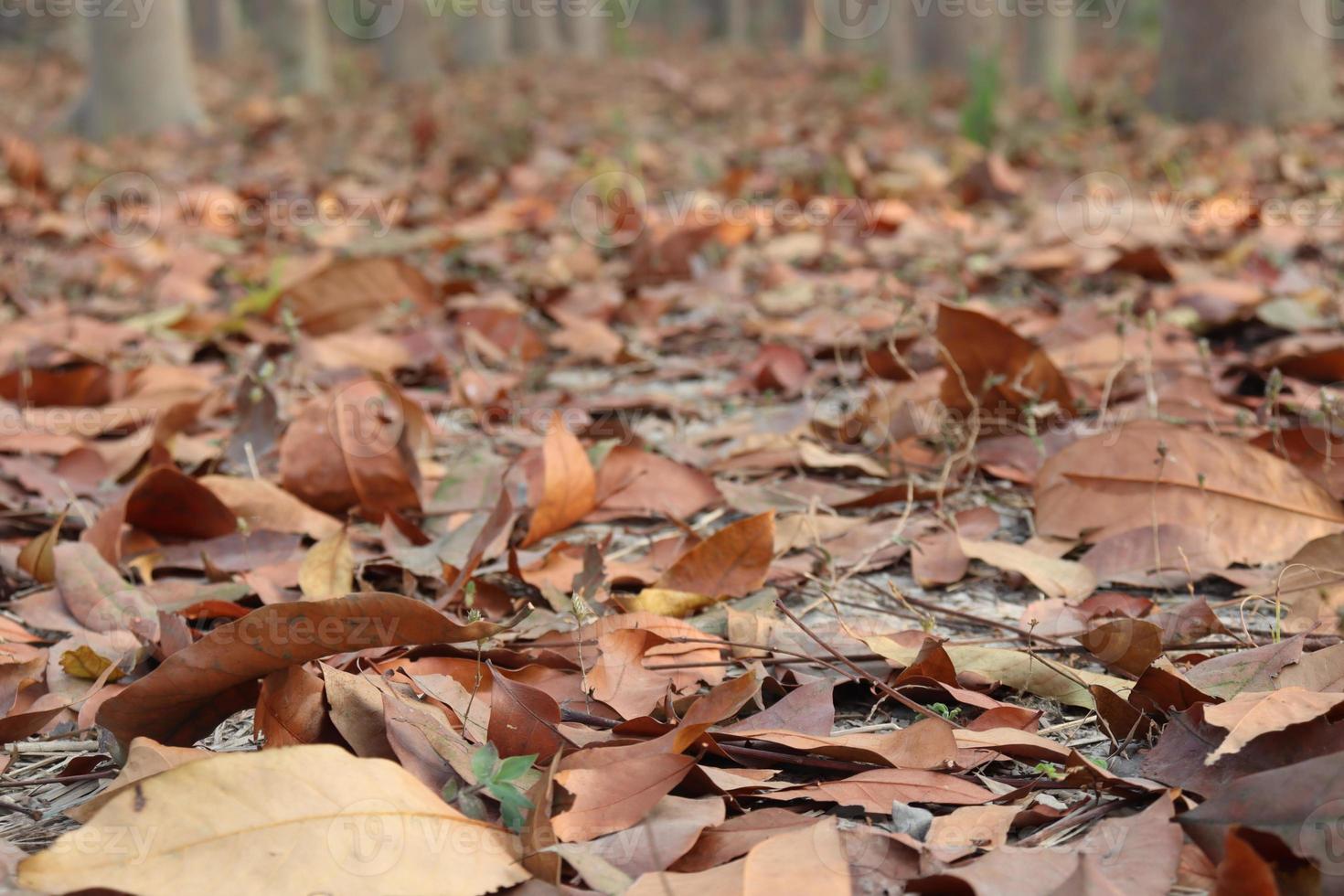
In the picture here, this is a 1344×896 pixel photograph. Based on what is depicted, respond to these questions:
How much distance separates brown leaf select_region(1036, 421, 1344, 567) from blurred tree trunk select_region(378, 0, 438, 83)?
13721 mm

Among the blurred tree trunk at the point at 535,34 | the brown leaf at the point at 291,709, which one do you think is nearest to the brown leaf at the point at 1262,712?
the brown leaf at the point at 291,709

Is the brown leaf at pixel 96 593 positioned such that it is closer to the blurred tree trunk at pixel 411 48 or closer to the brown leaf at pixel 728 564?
the brown leaf at pixel 728 564

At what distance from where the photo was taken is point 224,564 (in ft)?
5.43

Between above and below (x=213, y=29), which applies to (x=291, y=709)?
below

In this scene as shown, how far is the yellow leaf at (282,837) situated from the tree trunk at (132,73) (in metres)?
8.30

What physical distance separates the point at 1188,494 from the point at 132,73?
852cm

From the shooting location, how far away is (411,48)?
1472 centimetres

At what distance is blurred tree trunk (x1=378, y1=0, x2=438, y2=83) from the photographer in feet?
47.4

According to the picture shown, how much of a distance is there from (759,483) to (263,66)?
18766mm

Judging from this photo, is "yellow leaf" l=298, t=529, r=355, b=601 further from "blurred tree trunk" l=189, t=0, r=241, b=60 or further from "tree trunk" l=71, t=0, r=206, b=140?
"blurred tree trunk" l=189, t=0, r=241, b=60

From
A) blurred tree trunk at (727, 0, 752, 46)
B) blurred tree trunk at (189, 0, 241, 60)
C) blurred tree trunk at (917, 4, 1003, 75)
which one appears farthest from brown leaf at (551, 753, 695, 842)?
blurred tree trunk at (727, 0, 752, 46)

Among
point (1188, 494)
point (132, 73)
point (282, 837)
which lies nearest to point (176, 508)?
point (282, 837)

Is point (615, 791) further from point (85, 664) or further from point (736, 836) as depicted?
point (85, 664)

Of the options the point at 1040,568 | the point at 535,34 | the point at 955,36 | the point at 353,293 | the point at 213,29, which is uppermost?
the point at 213,29
